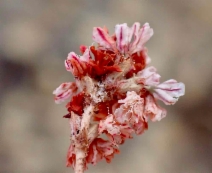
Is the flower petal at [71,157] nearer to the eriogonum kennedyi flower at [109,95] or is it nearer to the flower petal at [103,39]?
the eriogonum kennedyi flower at [109,95]

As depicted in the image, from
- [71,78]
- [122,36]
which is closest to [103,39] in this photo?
[122,36]

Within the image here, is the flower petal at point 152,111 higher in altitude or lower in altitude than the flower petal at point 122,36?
lower

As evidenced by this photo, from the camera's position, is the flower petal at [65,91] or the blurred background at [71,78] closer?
the flower petal at [65,91]

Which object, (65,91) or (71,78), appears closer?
(65,91)

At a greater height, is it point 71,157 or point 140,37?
point 140,37

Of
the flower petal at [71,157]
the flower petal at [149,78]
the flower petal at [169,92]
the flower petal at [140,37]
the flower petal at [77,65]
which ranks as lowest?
the flower petal at [71,157]

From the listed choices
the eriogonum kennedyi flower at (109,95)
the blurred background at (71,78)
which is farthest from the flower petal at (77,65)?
the blurred background at (71,78)

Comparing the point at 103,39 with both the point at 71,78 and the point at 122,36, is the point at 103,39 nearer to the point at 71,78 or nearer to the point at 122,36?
the point at 122,36
